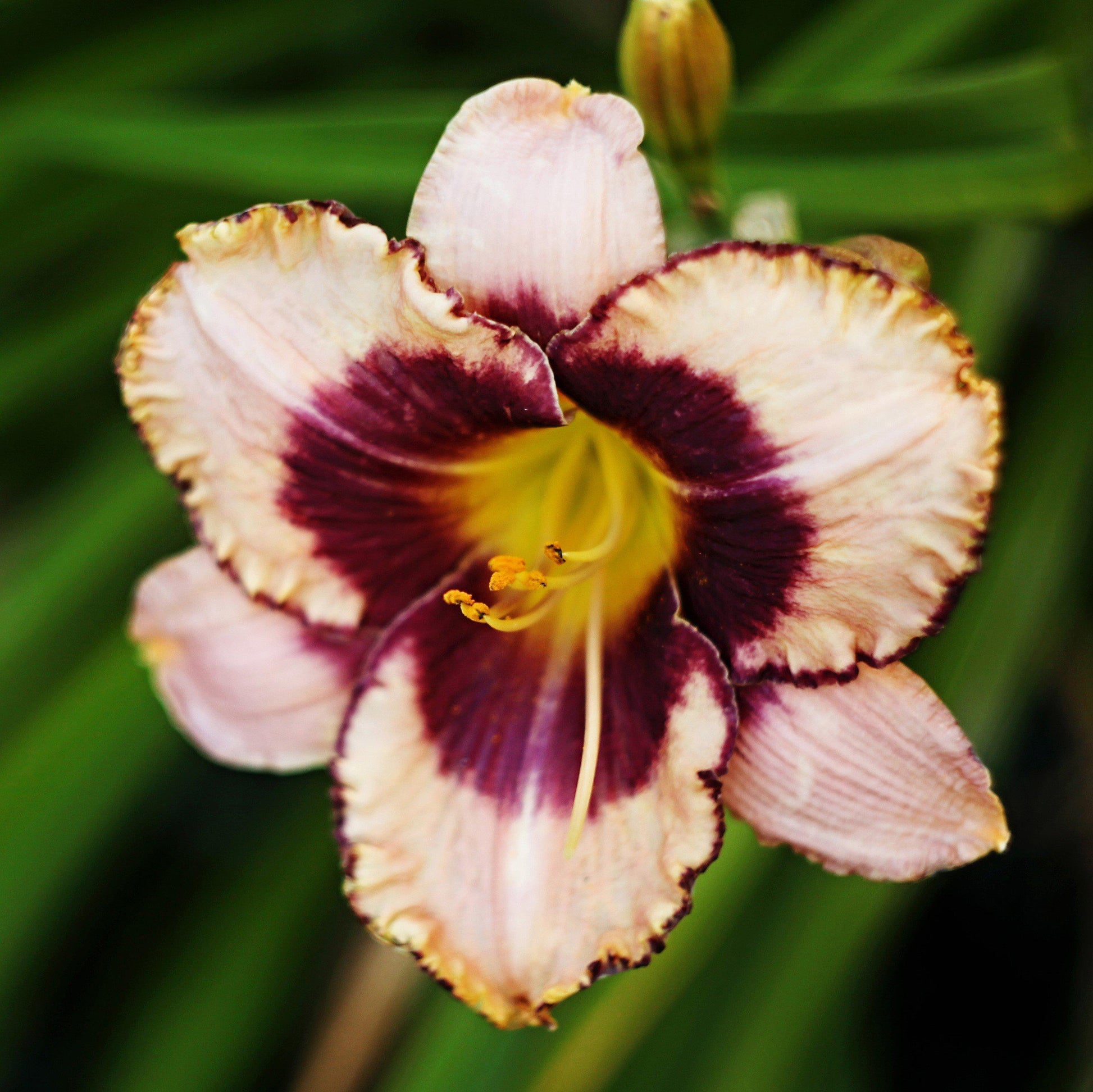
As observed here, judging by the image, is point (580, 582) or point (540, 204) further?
point (580, 582)

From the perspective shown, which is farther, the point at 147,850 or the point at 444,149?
the point at 147,850

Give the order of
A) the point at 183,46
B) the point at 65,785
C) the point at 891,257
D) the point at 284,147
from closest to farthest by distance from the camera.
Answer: the point at 891,257
the point at 284,147
the point at 65,785
the point at 183,46

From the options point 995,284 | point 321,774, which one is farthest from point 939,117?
point 321,774

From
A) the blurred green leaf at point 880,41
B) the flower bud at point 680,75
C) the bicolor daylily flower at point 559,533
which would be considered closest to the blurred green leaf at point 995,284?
the blurred green leaf at point 880,41

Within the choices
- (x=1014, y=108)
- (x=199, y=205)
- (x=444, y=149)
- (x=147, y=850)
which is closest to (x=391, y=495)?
(x=444, y=149)

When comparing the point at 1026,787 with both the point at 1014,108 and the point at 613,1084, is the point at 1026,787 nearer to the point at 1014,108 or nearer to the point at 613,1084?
the point at 613,1084

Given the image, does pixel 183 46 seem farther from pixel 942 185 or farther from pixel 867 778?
pixel 867 778
